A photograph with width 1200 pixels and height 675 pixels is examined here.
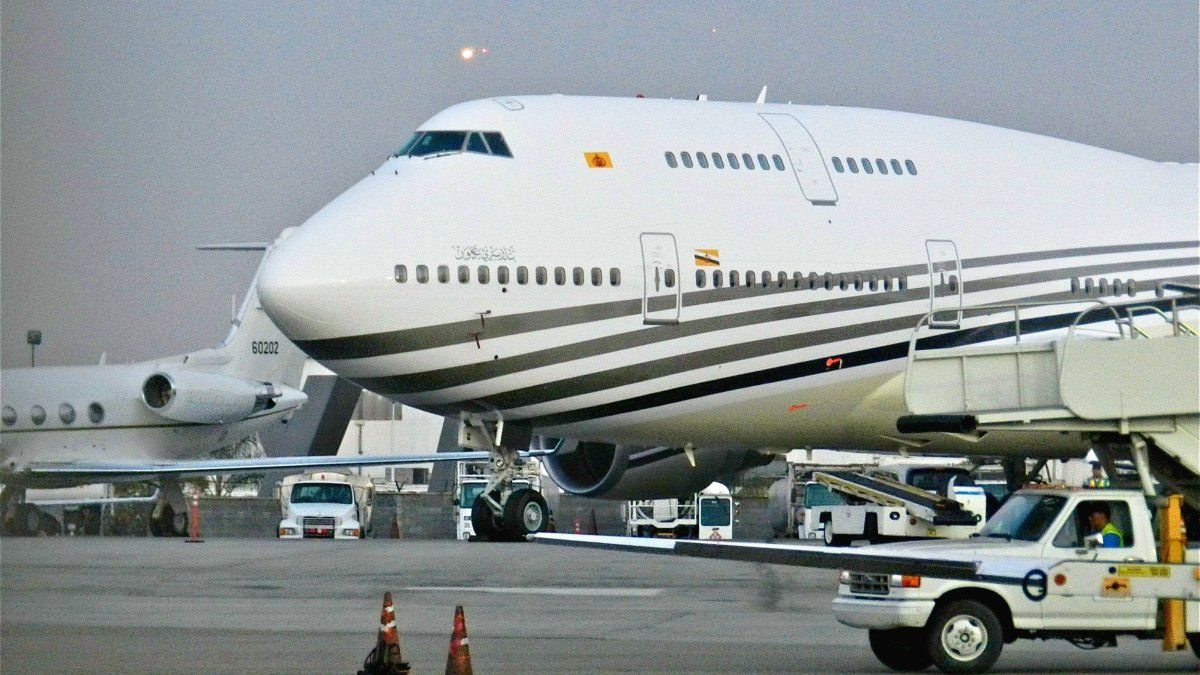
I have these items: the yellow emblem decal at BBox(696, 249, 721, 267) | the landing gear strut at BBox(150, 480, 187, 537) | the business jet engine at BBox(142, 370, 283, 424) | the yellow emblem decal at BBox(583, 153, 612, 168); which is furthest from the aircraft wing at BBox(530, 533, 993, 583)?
the business jet engine at BBox(142, 370, 283, 424)

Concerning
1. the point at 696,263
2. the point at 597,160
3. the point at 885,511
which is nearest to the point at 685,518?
the point at 885,511

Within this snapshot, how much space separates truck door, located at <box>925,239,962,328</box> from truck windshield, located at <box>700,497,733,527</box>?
20.1 metres

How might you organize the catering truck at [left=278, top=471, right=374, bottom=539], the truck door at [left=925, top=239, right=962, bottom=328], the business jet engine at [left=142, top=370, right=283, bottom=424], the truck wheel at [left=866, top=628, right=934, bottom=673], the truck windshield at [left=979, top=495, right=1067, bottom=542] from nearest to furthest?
the truck wheel at [left=866, top=628, right=934, bottom=673] < the truck windshield at [left=979, top=495, right=1067, bottom=542] < the truck door at [left=925, top=239, right=962, bottom=328] < the catering truck at [left=278, top=471, right=374, bottom=539] < the business jet engine at [left=142, top=370, right=283, bottom=424]

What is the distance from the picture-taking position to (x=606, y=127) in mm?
22891

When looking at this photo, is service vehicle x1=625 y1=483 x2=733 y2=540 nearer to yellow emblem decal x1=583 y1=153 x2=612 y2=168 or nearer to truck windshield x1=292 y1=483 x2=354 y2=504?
truck windshield x1=292 y1=483 x2=354 y2=504

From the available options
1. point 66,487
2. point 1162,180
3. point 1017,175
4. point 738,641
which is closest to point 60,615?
point 738,641

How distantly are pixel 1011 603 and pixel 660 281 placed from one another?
382 inches

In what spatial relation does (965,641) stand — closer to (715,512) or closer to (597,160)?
(597,160)

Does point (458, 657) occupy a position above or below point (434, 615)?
below

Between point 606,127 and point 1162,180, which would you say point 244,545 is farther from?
point 1162,180

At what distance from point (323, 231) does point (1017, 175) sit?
9.73 meters

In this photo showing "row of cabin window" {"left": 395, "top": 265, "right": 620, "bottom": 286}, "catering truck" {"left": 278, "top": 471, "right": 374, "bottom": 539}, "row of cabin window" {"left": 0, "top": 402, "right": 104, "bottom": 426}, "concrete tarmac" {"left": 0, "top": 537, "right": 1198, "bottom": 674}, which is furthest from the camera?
"row of cabin window" {"left": 0, "top": 402, "right": 104, "bottom": 426}

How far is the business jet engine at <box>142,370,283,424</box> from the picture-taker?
158 ft

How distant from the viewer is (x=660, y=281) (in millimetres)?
22469
